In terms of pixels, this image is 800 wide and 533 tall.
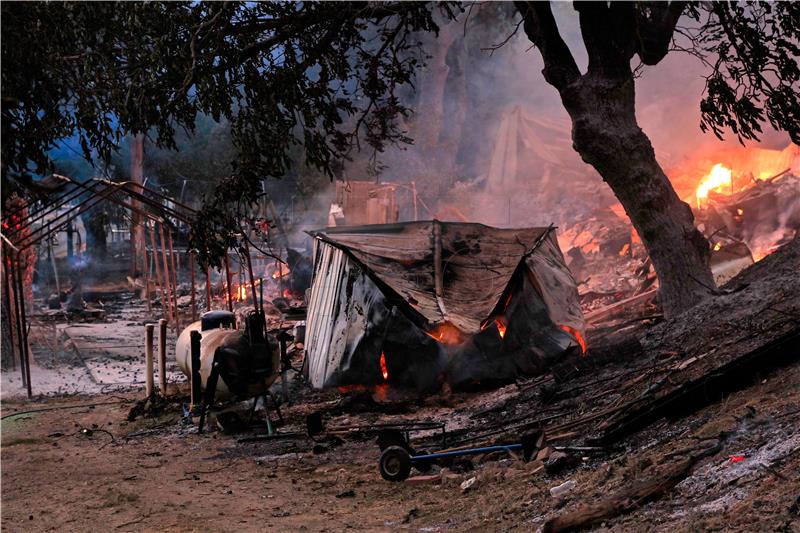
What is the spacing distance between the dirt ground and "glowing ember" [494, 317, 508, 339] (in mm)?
1549

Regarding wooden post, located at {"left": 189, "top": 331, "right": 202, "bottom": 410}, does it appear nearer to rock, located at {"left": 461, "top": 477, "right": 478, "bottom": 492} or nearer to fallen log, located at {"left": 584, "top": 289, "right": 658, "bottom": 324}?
rock, located at {"left": 461, "top": 477, "right": 478, "bottom": 492}

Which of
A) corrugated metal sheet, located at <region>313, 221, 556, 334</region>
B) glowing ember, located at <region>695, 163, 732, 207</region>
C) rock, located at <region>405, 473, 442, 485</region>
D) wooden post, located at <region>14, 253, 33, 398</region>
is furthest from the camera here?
glowing ember, located at <region>695, 163, 732, 207</region>

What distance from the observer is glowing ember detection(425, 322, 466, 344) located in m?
11.7

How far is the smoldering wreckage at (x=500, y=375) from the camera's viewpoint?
18.0ft

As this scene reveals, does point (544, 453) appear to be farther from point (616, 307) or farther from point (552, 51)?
point (616, 307)

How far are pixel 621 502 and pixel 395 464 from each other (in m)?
3.07

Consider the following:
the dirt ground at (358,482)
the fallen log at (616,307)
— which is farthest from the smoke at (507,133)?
the dirt ground at (358,482)

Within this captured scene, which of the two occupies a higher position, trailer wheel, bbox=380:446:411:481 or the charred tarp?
the charred tarp

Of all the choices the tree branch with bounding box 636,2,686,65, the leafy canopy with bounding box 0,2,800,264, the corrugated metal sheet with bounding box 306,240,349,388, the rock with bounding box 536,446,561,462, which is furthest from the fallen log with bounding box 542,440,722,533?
the corrugated metal sheet with bounding box 306,240,349,388

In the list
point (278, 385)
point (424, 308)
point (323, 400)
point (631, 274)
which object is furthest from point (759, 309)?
point (631, 274)

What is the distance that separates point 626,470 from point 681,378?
2.60 meters

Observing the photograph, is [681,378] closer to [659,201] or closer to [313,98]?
[659,201]

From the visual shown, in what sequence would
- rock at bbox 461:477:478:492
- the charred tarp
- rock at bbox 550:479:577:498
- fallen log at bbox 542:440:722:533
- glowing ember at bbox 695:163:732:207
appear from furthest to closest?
glowing ember at bbox 695:163:732:207 < the charred tarp < rock at bbox 461:477:478:492 < rock at bbox 550:479:577:498 < fallen log at bbox 542:440:722:533

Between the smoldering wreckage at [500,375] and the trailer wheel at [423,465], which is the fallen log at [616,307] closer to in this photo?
the smoldering wreckage at [500,375]
